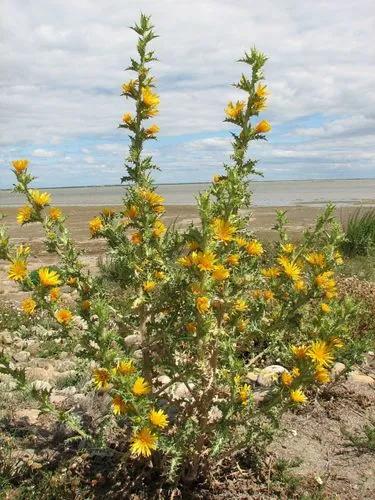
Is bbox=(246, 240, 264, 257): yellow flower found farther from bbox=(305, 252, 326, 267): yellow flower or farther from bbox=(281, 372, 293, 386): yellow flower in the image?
bbox=(281, 372, 293, 386): yellow flower

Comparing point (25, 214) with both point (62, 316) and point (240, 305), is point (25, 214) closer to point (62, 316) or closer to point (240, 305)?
point (62, 316)

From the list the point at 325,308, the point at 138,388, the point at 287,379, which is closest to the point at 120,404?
the point at 138,388

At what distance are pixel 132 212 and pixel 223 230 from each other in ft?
1.77

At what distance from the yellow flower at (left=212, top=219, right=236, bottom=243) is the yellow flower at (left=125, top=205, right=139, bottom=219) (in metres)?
0.48

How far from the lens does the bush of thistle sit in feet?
8.06

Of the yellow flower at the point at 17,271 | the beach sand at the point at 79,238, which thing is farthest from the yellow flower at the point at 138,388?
the beach sand at the point at 79,238

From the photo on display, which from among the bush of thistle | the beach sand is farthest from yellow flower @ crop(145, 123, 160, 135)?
the beach sand

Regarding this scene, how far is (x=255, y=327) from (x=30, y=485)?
1.69 meters

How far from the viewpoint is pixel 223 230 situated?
2.50 meters

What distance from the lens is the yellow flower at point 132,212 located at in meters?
2.74

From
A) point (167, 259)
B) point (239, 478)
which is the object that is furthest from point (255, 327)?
point (239, 478)

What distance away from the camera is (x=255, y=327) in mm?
2830

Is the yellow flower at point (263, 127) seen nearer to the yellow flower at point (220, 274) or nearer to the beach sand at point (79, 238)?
the yellow flower at point (220, 274)

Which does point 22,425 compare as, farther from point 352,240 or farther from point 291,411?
point 352,240
